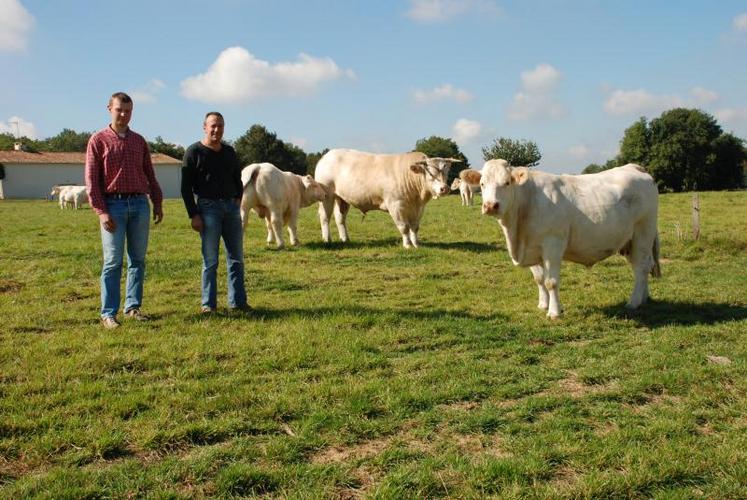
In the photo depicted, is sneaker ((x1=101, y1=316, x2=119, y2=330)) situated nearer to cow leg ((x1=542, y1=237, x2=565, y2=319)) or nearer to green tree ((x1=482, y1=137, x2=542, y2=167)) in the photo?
cow leg ((x1=542, y1=237, x2=565, y2=319))

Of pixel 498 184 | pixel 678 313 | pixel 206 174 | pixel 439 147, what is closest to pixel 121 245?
pixel 206 174

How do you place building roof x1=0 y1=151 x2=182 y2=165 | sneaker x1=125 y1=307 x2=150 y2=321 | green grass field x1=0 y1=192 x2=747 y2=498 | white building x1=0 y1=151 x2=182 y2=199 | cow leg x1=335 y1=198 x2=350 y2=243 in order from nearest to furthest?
1. green grass field x1=0 y1=192 x2=747 y2=498
2. sneaker x1=125 y1=307 x2=150 y2=321
3. cow leg x1=335 y1=198 x2=350 y2=243
4. white building x1=0 y1=151 x2=182 y2=199
5. building roof x1=0 y1=151 x2=182 y2=165

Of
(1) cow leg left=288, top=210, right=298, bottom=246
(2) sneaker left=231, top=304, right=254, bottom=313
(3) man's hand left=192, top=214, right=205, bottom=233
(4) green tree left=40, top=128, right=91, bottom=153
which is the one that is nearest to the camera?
(3) man's hand left=192, top=214, right=205, bottom=233

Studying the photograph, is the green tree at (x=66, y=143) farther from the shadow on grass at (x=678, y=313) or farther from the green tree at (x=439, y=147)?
the shadow on grass at (x=678, y=313)

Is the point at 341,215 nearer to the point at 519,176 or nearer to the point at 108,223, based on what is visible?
the point at 519,176

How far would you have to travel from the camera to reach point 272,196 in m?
13.3

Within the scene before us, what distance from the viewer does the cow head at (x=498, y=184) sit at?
7215 mm

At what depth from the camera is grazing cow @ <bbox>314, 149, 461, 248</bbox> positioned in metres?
13.9

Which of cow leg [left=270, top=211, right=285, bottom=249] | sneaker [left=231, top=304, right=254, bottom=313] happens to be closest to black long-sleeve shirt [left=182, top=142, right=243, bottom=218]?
sneaker [left=231, top=304, right=254, bottom=313]

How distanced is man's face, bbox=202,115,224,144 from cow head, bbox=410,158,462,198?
7.10 meters

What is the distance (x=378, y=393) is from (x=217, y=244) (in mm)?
3562

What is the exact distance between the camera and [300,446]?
387cm

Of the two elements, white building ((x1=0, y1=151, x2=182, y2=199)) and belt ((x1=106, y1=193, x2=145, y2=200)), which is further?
white building ((x1=0, y1=151, x2=182, y2=199))

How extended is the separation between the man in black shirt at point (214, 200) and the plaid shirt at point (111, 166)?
577mm
